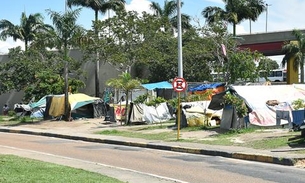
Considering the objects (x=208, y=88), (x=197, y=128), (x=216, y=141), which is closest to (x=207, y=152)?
(x=216, y=141)

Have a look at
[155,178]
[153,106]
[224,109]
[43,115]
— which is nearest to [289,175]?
[155,178]

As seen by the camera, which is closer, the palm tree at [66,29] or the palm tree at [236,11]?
the palm tree at [66,29]

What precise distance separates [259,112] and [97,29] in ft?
79.5

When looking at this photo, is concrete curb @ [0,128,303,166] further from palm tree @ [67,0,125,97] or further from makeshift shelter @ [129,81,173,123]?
palm tree @ [67,0,125,97]

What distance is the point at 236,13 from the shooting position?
5506 centimetres

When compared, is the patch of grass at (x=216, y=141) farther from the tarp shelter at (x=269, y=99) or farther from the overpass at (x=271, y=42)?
the overpass at (x=271, y=42)

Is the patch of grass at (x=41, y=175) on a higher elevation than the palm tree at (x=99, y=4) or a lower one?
lower

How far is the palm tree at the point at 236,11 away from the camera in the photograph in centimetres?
5415

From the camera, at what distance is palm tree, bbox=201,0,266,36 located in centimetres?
5415

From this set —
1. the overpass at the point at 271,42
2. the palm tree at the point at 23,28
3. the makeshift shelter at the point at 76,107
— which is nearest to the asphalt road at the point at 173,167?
the makeshift shelter at the point at 76,107

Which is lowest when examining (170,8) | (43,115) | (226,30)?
(43,115)

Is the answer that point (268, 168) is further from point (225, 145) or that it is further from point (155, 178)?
point (225, 145)

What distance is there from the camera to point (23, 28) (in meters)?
63.6

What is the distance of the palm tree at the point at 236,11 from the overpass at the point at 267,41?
197cm
